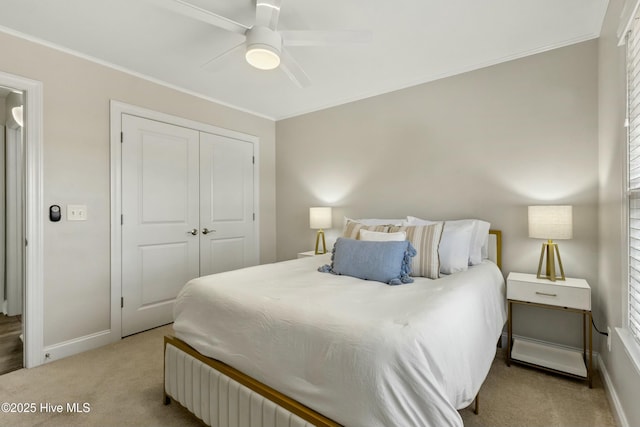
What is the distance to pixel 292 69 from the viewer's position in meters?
2.18

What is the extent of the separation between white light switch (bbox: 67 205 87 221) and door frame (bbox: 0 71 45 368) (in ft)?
0.60

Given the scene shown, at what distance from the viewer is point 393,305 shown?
144cm

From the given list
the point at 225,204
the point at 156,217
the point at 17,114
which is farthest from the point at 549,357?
the point at 17,114

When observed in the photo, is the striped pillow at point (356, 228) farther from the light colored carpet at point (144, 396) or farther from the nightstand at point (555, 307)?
the light colored carpet at point (144, 396)

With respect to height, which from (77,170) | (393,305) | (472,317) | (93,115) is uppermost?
(93,115)

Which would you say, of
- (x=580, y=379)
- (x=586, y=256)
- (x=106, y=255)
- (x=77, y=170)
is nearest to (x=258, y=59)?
(x=77, y=170)

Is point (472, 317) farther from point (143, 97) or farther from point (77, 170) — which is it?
point (143, 97)

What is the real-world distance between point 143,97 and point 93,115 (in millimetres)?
498

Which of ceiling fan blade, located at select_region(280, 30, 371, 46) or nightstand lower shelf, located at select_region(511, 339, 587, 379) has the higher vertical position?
ceiling fan blade, located at select_region(280, 30, 371, 46)

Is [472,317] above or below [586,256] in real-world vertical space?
below

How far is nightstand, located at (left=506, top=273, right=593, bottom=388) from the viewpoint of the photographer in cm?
203

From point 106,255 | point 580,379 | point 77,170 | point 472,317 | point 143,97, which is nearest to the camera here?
point 472,317

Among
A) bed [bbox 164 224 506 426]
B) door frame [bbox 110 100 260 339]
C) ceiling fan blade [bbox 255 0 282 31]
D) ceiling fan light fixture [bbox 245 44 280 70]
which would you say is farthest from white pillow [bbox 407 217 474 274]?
door frame [bbox 110 100 260 339]

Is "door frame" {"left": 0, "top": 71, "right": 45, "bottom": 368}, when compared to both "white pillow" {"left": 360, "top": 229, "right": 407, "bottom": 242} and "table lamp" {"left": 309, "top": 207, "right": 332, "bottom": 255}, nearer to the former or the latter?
"table lamp" {"left": 309, "top": 207, "right": 332, "bottom": 255}
